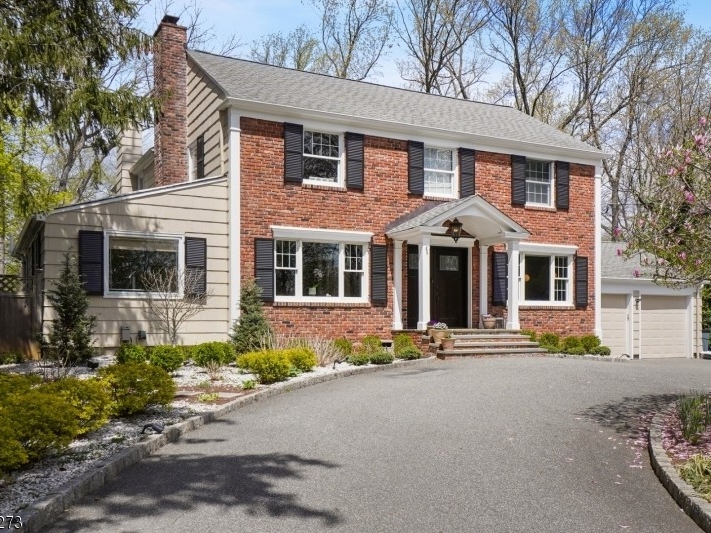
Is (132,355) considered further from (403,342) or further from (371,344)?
(403,342)

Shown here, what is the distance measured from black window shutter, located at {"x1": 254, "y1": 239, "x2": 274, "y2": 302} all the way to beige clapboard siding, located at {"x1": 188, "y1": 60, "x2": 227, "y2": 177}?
2074 millimetres

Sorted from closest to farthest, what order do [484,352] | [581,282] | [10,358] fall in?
1. [10,358]
2. [484,352]
3. [581,282]

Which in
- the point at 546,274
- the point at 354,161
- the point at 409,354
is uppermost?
the point at 354,161

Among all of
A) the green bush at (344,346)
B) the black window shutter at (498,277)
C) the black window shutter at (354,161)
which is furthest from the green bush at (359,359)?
the black window shutter at (498,277)

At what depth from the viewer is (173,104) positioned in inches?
742

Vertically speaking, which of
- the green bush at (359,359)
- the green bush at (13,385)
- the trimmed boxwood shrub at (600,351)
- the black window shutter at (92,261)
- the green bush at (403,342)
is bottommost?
the trimmed boxwood shrub at (600,351)

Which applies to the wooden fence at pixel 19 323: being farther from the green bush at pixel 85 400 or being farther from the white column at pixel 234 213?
the green bush at pixel 85 400

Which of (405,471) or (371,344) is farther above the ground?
(371,344)

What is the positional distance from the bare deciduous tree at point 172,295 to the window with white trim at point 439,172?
6.94 meters

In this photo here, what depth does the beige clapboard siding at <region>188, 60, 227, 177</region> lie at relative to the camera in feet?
53.8

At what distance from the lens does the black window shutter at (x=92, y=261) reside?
14.0 m

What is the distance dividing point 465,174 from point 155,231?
8.60 metres

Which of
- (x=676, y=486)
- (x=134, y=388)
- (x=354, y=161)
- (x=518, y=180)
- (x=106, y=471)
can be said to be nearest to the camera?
(x=676, y=486)

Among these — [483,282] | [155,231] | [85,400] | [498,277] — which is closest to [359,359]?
[155,231]
